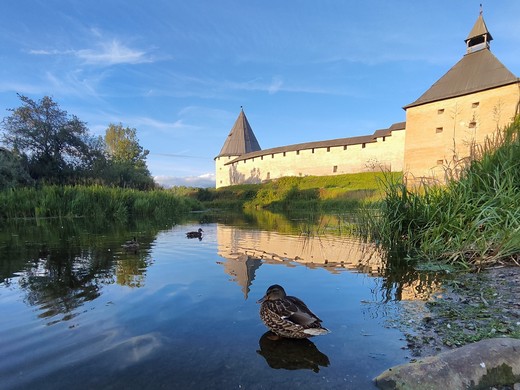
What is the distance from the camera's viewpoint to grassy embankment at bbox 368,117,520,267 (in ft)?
14.3

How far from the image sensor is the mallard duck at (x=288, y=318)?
7.66ft

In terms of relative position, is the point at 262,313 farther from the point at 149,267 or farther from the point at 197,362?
the point at 149,267

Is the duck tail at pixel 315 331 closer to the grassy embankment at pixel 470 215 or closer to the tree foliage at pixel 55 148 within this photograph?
the grassy embankment at pixel 470 215

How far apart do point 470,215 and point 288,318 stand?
13.0ft

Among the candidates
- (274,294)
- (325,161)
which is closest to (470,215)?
(274,294)

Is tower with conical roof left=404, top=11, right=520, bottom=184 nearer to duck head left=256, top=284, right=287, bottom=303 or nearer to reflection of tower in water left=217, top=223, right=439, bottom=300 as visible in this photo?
reflection of tower in water left=217, top=223, right=439, bottom=300

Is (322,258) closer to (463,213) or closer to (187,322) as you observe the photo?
(463,213)

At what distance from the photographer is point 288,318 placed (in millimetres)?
2418

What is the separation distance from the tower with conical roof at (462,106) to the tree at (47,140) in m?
28.4

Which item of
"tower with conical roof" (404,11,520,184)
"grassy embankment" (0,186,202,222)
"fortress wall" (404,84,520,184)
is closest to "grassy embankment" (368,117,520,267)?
"grassy embankment" (0,186,202,222)

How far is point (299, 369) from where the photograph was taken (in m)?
2.12

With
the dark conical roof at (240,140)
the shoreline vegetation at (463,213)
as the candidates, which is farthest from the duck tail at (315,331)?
the dark conical roof at (240,140)

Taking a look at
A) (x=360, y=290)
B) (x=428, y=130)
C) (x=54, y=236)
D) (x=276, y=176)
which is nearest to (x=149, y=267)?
(x=360, y=290)

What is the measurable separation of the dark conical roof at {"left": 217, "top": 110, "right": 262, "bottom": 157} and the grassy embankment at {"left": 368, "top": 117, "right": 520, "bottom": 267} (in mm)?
54238
